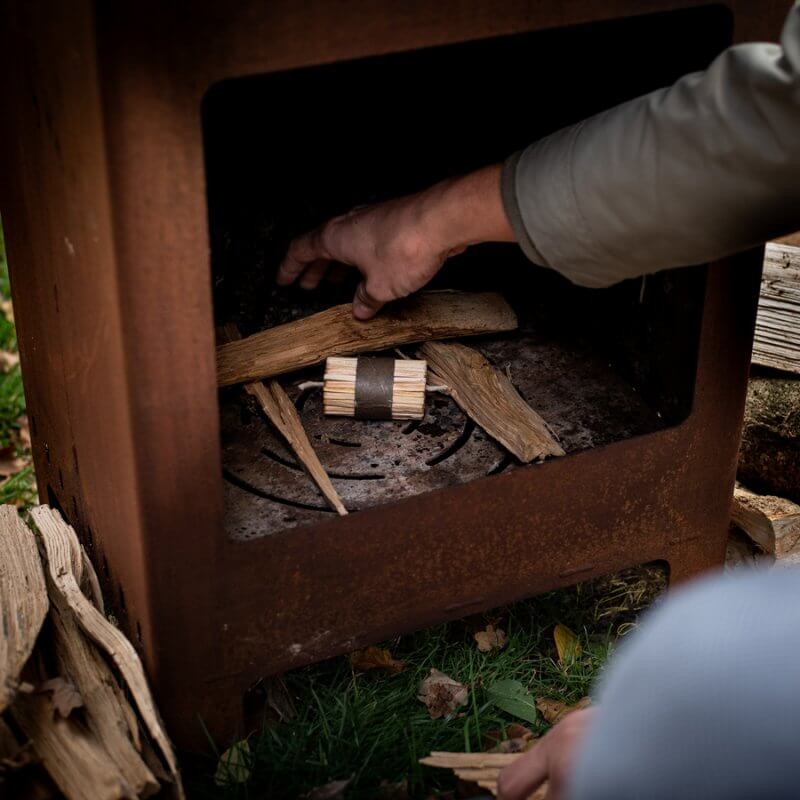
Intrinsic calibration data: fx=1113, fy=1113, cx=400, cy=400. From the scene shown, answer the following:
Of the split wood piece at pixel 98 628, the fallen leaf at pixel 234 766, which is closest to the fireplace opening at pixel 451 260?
the split wood piece at pixel 98 628

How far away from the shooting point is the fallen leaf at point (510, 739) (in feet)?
6.25

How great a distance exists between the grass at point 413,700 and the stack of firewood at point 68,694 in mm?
198

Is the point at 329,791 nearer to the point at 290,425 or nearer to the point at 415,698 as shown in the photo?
the point at 415,698

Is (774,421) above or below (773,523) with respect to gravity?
above

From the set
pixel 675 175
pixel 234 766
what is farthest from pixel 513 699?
pixel 675 175

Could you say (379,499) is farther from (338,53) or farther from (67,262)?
(338,53)

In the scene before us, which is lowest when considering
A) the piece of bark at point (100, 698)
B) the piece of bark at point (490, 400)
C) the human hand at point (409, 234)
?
the piece of bark at point (100, 698)

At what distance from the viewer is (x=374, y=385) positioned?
2.10 meters

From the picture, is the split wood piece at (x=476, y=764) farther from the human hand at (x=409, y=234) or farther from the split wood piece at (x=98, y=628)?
the human hand at (x=409, y=234)

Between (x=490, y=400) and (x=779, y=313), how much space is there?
73 centimetres

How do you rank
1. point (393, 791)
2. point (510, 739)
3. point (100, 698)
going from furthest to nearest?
point (510, 739), point (393, 791), point (100, 698)

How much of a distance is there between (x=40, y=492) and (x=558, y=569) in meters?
1.08

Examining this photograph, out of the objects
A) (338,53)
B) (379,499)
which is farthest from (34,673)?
(338,53)

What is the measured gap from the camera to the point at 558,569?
2014 mm
